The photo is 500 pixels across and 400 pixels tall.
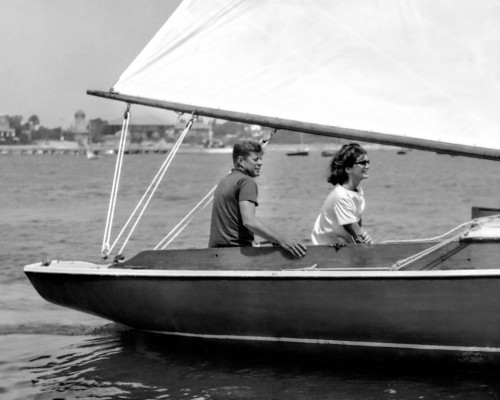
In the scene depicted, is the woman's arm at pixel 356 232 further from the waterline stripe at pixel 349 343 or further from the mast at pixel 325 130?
the waterline stripe at pixel 349 343

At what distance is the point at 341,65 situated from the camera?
302 inches

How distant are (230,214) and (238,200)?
14 cm

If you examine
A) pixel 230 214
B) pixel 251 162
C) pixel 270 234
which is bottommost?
pixel 270 234

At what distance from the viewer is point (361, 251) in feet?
24.1

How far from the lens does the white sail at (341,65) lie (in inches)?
288

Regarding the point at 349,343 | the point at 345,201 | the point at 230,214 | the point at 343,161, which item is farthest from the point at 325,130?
the point at 349,343

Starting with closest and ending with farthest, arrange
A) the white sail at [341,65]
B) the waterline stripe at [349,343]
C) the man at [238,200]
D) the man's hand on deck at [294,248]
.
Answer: the waterline stripe at [349,343] → the white sail at [341,65] → the man's hand on deck at [294,248] → the man at [238,200]

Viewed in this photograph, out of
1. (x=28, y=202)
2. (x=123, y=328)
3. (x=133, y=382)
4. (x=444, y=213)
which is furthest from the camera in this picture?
(x=28, y=202)

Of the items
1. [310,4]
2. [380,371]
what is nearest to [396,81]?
[310,4]

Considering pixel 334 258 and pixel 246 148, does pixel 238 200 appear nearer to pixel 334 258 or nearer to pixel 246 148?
pixel 246 148

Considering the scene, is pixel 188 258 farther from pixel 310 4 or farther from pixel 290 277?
pixel 310 4

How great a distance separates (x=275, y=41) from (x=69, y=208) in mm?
23309

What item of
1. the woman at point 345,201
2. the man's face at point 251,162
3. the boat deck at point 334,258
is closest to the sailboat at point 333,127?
the boat deck at point 334,258

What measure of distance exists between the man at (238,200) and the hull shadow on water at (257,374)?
87 centimetres
